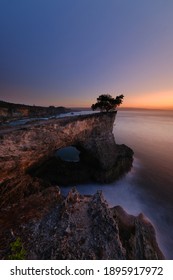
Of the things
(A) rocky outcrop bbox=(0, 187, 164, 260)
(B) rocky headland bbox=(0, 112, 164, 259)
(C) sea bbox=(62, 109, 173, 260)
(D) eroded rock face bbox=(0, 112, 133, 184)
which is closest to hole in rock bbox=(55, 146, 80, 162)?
(D) eroded rock face bbox=(0, 112, 133, 184)

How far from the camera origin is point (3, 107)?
3781 cm

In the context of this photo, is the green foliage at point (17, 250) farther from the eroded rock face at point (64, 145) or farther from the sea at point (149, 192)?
the sea at point (149, 192)

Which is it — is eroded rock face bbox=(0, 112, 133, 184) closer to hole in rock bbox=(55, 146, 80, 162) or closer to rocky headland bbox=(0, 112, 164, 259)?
rocky headland bbox=(0, 112, 164, 259)

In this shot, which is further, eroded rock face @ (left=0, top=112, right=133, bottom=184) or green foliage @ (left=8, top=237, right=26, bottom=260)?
eroded rock face @ (left=0, top=112, right=133, bottom=184)

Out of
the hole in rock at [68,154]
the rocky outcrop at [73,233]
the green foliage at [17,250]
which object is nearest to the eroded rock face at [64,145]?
the rocky outcrop at [73,233]

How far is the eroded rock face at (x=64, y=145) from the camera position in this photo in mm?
11564

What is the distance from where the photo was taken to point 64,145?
1588cm

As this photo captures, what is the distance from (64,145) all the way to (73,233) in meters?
9.70

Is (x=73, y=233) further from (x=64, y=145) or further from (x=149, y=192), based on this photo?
(x=149, y=192)

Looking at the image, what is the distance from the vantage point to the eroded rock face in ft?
37.9

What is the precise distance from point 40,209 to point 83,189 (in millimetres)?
9214

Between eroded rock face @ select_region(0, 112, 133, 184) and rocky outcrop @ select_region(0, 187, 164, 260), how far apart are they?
4003 mm
